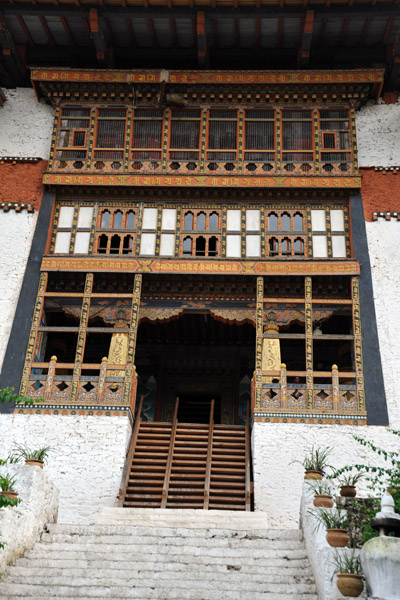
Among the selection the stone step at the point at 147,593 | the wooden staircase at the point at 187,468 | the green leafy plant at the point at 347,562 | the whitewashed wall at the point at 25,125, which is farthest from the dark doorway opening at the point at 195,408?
the green leafy plant at the point at 347,562

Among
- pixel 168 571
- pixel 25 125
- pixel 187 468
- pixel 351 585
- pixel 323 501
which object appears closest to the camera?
pixel 351 585

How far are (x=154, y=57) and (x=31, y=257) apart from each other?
4.99m

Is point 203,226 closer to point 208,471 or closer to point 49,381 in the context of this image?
point 49,381

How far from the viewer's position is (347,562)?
7.18m

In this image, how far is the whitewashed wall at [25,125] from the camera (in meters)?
15.7

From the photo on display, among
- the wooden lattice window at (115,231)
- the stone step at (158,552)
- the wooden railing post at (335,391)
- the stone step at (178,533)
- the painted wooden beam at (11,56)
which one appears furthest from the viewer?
the painted wooden beam at (11,56)

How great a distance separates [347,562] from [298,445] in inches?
215

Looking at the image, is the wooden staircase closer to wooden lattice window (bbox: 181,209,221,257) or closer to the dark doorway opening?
the dark doorway opening

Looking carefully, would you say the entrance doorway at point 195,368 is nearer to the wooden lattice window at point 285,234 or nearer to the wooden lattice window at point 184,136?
the wooden lattice window at point 285,234

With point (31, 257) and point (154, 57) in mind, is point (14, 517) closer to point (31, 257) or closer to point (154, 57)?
point (31, 257)

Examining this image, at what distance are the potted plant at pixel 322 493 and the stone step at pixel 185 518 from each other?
2.02 m

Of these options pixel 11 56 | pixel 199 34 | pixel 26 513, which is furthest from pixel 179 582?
pixel 11 56

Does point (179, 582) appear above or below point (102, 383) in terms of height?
below

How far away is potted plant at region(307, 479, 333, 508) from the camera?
8.46 metres
